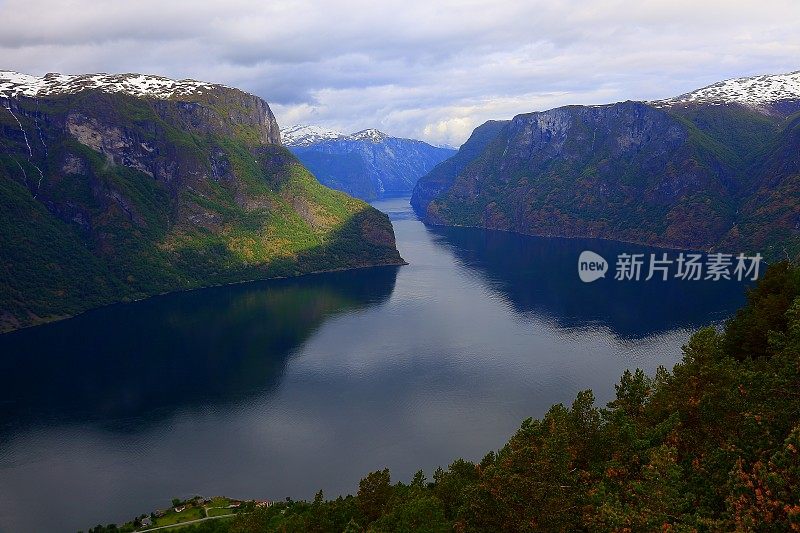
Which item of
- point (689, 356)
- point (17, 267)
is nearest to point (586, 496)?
point (689, 356)

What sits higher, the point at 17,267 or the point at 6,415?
the point at 17,267

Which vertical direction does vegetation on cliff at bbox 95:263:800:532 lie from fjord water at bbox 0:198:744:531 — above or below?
above

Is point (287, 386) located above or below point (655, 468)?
below

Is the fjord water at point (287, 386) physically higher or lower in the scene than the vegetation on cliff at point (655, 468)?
lower

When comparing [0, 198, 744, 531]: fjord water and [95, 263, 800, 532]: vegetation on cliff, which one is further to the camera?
[0, 198, 744, 531]: fjord water

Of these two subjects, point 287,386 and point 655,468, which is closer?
point 655,468

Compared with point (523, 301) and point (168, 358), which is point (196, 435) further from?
point (523, 301)

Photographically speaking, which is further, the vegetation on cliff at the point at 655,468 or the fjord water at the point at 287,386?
the fjord water at the point at 287,386

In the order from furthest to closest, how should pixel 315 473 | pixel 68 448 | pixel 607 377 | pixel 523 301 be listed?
pixel 523 301, pixel 607 377, pixel 68 448, pixel 315 473
